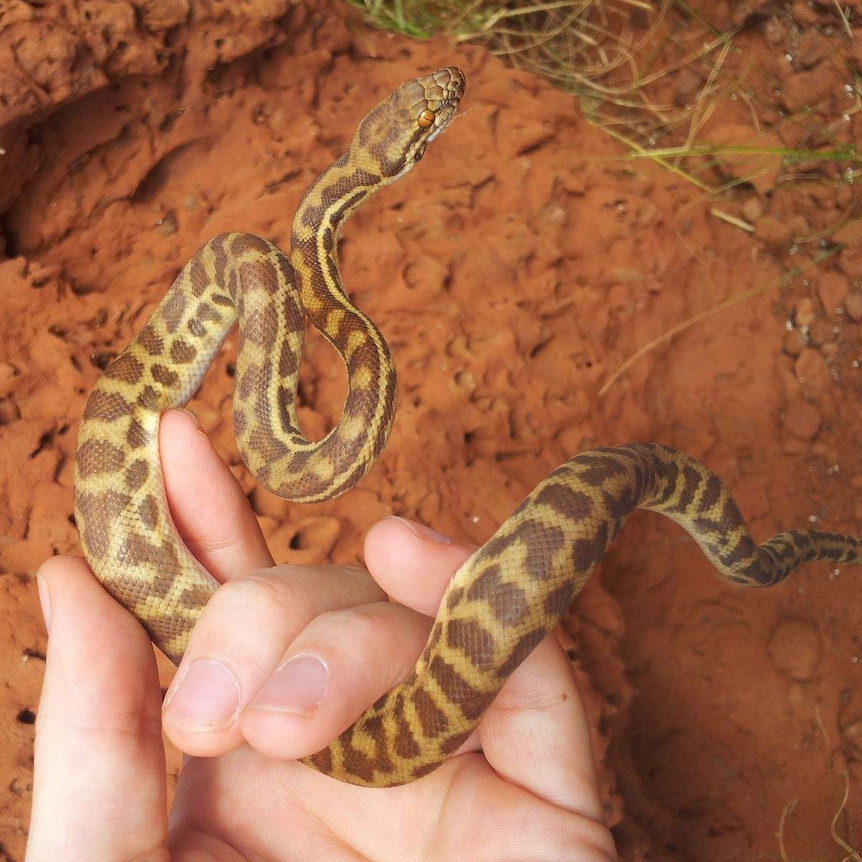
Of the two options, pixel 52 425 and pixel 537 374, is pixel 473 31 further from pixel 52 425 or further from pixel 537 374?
pixel 52 425

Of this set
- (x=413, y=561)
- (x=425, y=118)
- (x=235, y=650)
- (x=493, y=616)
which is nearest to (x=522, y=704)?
(x=493, y=616)

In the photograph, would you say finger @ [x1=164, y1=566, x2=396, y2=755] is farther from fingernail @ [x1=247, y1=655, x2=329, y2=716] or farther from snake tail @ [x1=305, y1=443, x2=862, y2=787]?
snake tail @ [x1=305, y1=443, x2=862, y2=787]

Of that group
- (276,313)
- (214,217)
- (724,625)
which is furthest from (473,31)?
(724,625)

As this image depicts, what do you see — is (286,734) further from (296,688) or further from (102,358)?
(102,358)

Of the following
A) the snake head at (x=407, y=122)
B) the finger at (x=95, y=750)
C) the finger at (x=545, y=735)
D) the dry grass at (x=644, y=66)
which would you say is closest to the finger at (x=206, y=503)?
the finger at (x=95, y=750)

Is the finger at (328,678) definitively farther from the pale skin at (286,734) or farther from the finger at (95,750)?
the finger at (95,750)

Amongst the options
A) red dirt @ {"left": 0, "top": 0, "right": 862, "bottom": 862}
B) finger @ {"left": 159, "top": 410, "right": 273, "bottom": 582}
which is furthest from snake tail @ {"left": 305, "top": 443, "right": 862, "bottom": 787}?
red dirt @ {"left": 0, "top": 0, "right": 862, "bottom": 862}
